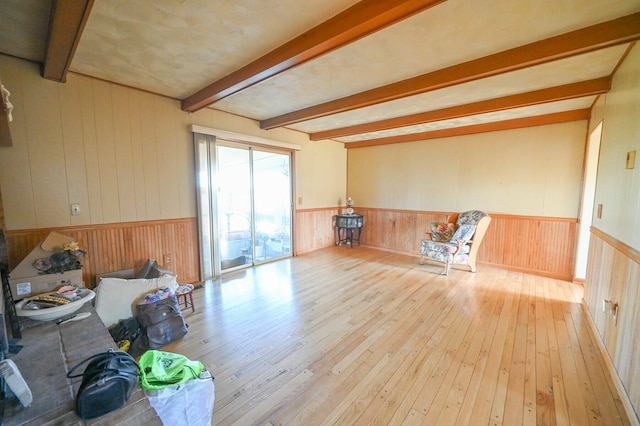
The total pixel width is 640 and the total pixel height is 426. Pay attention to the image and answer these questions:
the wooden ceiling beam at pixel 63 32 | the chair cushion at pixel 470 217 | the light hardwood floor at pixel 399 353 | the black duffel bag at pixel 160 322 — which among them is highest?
the wooden ceiling beam at pixel 63 32

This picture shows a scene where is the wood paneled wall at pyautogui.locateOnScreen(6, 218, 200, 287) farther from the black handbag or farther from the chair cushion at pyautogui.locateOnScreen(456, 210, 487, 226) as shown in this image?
the chair cushion at pyautogui.locateOnScreen(456, 210, 487, 226)

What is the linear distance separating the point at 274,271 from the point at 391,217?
10.0 ft

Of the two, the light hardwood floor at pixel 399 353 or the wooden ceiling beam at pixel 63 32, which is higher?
the wooden ceiling beam at pixel 63 32

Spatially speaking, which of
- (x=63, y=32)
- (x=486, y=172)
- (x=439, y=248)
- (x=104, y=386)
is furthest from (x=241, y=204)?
(x=486, y=172)

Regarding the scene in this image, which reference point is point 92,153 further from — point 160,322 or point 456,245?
point 456,245

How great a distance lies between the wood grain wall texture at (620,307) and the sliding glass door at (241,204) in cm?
430

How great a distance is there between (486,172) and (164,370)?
536 centimetres

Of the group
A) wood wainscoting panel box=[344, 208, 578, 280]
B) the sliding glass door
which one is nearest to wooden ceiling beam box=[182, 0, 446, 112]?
the sliding glass door

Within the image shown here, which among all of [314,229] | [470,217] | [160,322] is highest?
[470,217]

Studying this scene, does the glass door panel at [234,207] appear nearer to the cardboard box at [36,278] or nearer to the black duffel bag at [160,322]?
the black duffel bag at [160,322]

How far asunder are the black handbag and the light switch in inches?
133

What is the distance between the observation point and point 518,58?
2.16 m

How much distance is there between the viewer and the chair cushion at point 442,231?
459 centimetres

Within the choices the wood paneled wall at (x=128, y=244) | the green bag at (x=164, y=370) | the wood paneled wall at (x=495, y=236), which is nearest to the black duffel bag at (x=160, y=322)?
the green bag at (x=164, y=370)
